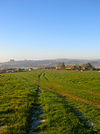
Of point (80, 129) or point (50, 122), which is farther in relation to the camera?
point (50, 122)

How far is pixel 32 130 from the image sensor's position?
8.08 meters

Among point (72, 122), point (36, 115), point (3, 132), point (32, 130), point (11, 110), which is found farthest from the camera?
point (11, 110)

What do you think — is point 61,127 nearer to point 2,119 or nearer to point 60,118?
point 60,118

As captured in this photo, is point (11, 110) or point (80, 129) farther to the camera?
point (11, 110)

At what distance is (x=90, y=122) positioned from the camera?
9.54m

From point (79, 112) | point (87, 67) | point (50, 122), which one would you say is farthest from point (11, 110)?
Answer: point (87, 67)

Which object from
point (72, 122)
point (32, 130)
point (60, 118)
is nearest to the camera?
point (32, 130)

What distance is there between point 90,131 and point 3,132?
5.92 meters

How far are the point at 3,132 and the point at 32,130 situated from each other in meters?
1.90

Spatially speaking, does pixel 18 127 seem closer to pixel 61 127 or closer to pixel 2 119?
pixel 2 119

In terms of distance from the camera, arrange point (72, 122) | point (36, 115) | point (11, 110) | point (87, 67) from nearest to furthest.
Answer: point (72, 122), point (36, 115), point (11, 110), point (87, 67)

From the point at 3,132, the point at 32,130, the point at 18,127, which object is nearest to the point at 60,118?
the point at 32,130

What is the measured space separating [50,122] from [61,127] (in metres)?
1.07

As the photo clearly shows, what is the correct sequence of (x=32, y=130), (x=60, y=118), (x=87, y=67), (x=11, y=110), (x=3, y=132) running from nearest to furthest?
(x=3, y=132)
(x=32, y=130)
(x=60, y=118)
(x=11, y=110)
(x=87, y=67)
